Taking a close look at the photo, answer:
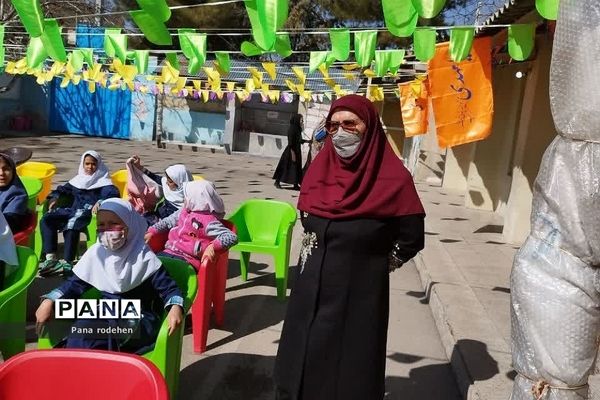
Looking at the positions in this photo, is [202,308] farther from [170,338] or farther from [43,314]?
[43,314]

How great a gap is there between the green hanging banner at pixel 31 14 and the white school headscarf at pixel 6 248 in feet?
3.66

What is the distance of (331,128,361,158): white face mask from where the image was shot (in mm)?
2242

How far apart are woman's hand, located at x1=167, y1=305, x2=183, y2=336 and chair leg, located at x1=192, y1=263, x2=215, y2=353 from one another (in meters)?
1.01

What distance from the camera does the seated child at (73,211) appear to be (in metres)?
4.97

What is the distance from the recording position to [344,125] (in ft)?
7.39

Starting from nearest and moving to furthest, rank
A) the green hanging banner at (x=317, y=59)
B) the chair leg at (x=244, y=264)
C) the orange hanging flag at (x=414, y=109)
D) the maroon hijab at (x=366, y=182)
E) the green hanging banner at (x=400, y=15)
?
1. the maroon hijab at (x=366, y=182)
2. the green hanging banner at (x=400, y=15)
3. the chair leg at (x=244, y=264)
4. the green hanging banner at (x=317, y=59)
5. the orange hanging flag at (x=414, y=109)

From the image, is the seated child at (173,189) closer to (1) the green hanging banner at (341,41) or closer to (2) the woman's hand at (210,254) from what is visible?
(2) the woman's hand at (210,254)

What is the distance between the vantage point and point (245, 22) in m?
22.5

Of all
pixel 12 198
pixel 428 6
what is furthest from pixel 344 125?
pixel 12 198

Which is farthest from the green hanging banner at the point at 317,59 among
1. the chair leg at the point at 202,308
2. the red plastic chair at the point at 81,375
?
the red plastic chair at the point at 81,375

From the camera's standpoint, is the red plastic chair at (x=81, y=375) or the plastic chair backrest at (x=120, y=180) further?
the plastic chair backrest at (x=120, y=180)

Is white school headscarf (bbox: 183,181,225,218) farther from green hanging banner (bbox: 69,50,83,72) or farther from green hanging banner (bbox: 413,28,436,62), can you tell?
green hanging banner (bbox: 69,50,83,72)

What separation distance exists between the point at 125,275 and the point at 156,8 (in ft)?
4.38

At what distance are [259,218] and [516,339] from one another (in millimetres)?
3800
